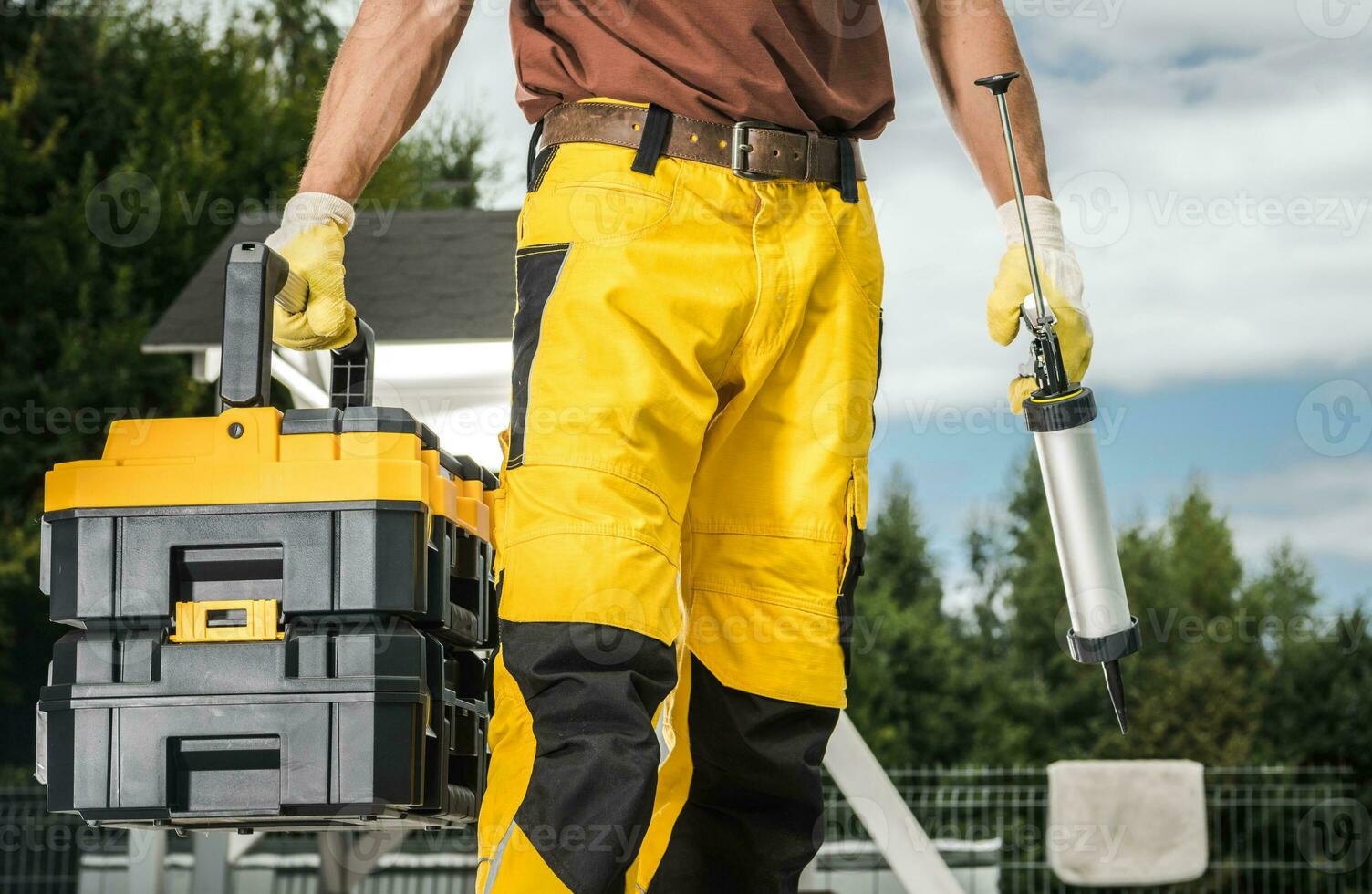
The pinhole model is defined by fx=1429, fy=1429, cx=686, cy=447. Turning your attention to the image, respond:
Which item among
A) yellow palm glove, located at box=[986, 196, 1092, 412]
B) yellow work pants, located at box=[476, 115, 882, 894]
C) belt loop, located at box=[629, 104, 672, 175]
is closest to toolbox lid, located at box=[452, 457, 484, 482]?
yellow work pants, located at box=[476, 115, 882, 894]

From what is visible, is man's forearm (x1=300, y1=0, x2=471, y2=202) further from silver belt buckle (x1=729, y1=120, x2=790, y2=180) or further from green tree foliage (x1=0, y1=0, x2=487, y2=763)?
green tree foliage (x1=0, y1=0, x2=487, y2=763)

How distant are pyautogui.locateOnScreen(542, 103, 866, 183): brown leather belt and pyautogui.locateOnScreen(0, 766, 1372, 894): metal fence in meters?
3.56

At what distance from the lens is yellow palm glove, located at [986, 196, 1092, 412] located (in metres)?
1.92

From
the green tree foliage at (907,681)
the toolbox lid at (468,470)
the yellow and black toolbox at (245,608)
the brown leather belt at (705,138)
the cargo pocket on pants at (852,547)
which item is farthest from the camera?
the green tree foliage at (907,681)

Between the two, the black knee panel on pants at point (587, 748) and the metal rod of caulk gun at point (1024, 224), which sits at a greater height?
the metal rod of caulk gun at point (1024, 224)

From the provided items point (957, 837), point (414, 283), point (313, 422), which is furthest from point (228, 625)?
point (957, 837)

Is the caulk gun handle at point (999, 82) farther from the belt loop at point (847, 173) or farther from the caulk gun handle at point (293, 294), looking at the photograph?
the caulk gun handle at point (293, 294)

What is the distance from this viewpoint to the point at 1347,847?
1573cm

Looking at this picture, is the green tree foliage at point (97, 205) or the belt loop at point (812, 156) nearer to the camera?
the belt loop at point (812, 156)

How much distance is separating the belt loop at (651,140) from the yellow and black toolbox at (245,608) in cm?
41

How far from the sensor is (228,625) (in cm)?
164

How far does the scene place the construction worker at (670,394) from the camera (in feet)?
5.05

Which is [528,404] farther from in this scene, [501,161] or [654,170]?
[501,161]

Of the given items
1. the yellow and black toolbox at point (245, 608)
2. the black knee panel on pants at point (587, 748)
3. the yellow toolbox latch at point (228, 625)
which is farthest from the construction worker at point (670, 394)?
the yellow toolbox latch at point (228, 625)
